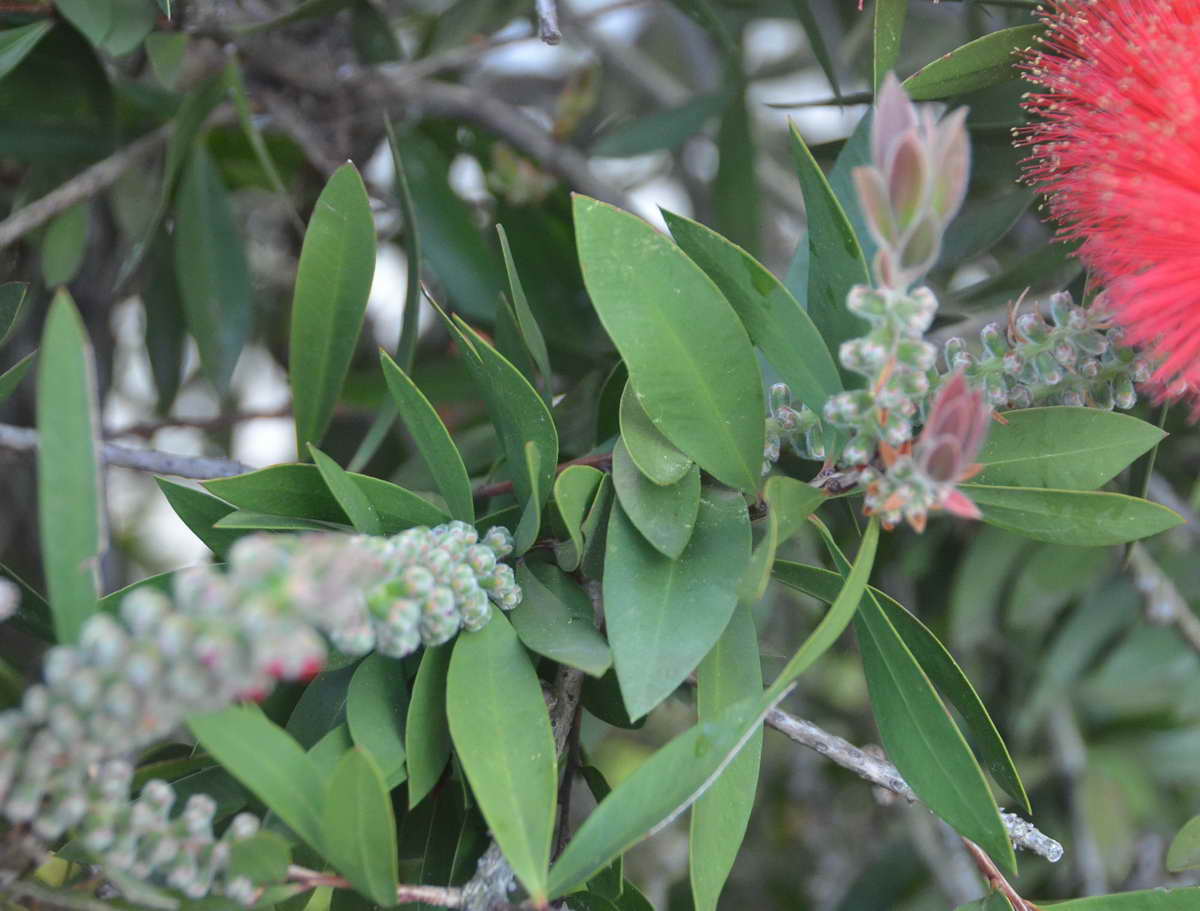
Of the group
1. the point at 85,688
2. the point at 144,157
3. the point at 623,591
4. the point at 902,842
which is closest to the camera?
the point at 85,688

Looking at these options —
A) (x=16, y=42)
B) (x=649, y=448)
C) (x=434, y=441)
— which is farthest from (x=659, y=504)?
(x=16, y=42)

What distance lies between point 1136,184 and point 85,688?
61 centimetres

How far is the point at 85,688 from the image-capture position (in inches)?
15.9

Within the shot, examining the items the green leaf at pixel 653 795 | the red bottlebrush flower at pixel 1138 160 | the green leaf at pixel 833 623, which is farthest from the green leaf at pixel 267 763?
the red bottlebrush flower at pixel 1138 160

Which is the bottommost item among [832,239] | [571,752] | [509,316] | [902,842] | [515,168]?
[902,842]

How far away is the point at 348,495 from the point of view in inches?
23.6

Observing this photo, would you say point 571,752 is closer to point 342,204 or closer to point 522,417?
point 522,417

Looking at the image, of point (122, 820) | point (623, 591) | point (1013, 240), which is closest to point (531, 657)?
point (623, 591)

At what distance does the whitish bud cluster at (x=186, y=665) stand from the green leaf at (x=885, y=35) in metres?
0.44

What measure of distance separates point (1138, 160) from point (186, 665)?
0.60 metres

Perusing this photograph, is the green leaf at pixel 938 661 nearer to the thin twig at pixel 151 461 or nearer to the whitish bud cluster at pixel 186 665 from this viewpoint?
the whitish bud cluster at pixel 186 665

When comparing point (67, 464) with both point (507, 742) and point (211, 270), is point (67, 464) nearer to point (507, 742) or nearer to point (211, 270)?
point (507, 742)

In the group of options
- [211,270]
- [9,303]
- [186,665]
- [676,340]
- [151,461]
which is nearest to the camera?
[186,665]

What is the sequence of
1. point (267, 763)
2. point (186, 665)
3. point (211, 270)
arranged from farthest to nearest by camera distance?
point (211, 270) < point (267, 763) < point (186, 665)
